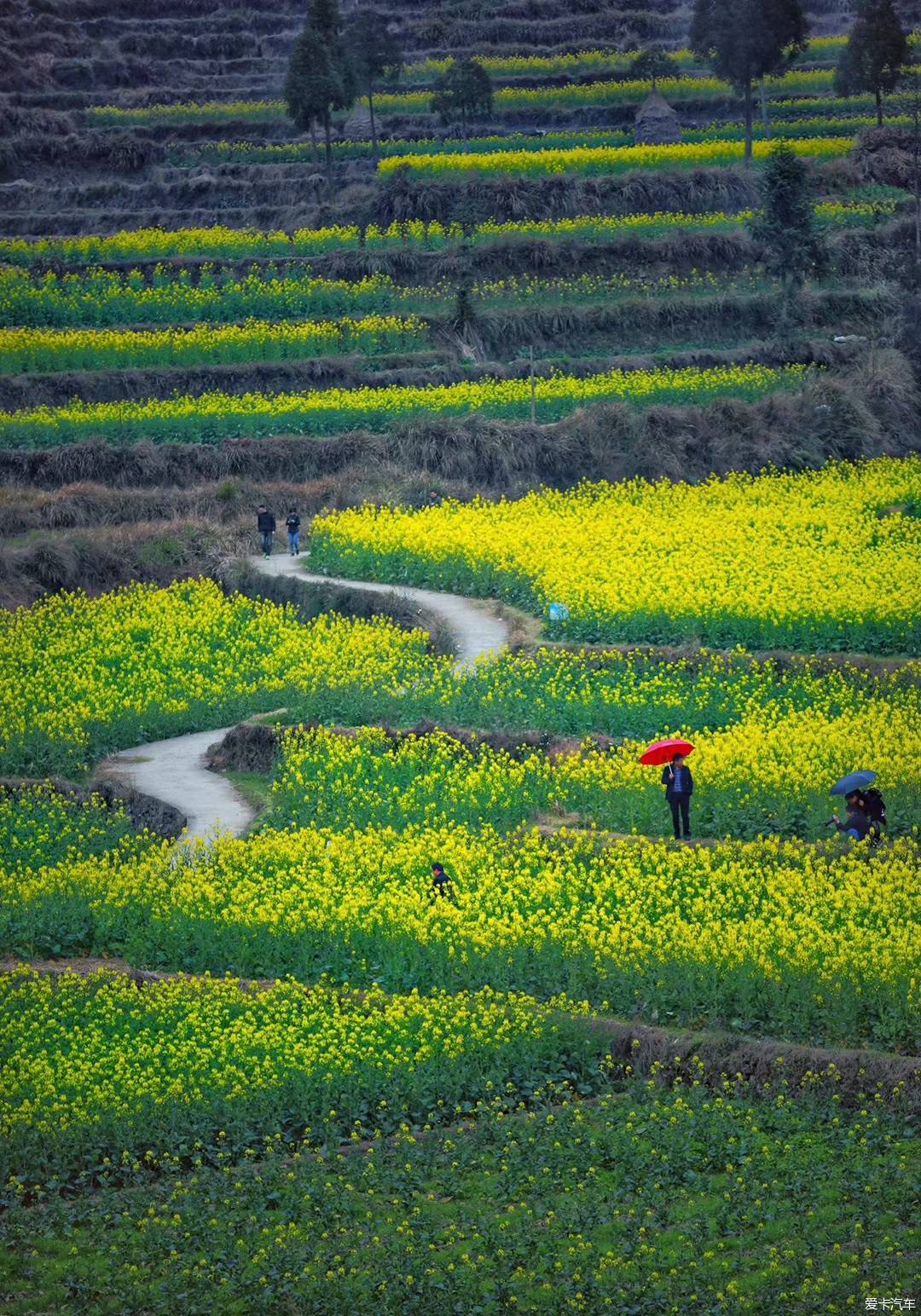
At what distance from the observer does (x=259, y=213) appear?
59125 mm

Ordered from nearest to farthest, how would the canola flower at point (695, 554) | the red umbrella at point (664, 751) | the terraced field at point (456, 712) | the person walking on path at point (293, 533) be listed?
the terraced field at point (456, 712) → the red umbrella at point (664, 751) → the canola flower at point (695, 554) → the person walking on path at point (293, 533)

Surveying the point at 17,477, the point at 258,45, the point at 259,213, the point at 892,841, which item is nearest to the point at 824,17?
the point at 258,45

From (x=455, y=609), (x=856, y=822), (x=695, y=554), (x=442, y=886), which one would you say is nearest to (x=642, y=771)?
(x=856, y=822)

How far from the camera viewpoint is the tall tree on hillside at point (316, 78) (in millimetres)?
56719

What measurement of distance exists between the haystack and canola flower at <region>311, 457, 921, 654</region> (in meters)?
24.1

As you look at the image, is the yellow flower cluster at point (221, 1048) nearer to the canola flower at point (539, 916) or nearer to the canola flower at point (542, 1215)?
the canola flower at point (542, 1215)

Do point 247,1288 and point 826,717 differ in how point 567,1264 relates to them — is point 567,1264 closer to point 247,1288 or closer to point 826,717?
point 247,1288

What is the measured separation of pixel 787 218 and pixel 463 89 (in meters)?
17.3

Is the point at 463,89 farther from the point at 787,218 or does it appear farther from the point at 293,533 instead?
the point at 293,533

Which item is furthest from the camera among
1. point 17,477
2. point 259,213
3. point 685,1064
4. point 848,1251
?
point 259,213

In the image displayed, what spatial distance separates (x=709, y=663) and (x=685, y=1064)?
1264 centimetres

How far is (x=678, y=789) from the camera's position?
67.7ft

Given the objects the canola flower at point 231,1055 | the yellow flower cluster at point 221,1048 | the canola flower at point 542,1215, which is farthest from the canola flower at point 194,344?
the canola flower at point 542,1215

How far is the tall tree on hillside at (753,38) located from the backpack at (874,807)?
42.5 metres
